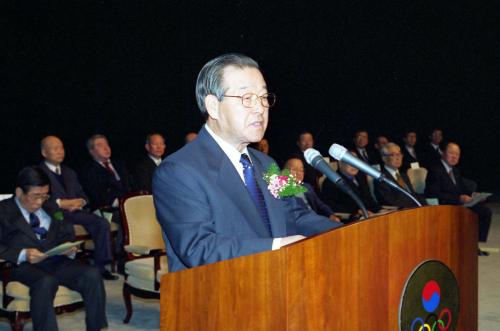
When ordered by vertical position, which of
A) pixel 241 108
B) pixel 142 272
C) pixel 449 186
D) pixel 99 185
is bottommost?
pixel 142 272

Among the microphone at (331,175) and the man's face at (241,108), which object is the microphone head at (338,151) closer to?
the microphone at (331,175)

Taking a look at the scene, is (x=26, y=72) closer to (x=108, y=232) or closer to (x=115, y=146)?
(x=115, y=146)

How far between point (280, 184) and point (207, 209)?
279mm

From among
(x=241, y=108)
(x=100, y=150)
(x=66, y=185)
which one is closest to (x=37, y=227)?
(x=66, y=185)

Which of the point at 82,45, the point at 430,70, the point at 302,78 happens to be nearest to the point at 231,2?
the point at 302,78

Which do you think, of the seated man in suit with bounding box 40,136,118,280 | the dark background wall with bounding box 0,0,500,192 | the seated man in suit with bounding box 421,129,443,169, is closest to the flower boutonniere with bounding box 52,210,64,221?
the seated man in suit with bounding box 40,136,118,280

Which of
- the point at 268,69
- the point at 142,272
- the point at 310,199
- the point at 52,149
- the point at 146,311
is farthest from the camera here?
the point at 268,69

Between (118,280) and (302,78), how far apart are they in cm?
627

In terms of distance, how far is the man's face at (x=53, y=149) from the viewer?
240 inches

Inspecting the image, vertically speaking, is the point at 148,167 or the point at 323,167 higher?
the point at 323,167

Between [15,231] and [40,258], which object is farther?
[15,231]

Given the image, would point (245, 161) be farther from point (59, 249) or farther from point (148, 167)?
point (148, 167)

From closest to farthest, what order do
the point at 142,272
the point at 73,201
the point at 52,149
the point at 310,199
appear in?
the point at 142,272 → the point at 73,201 → the point at 52,149 → the point at 310,199

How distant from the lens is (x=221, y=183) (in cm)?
174
